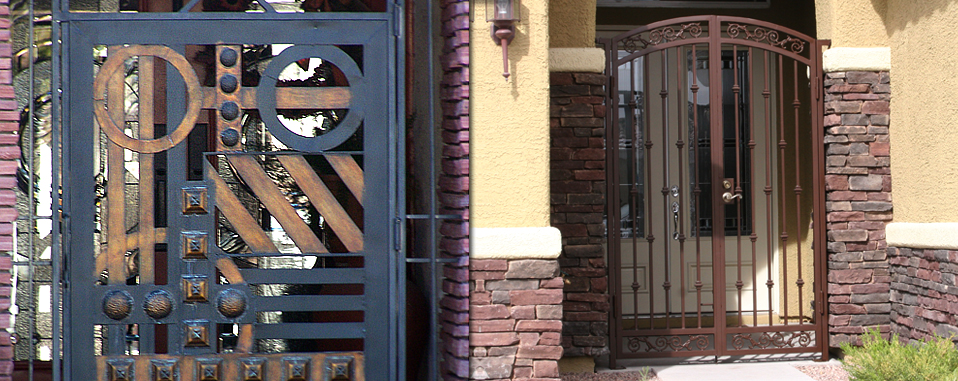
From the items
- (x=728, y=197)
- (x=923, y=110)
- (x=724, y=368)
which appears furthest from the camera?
(x=728, y=197)

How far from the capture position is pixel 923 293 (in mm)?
5062

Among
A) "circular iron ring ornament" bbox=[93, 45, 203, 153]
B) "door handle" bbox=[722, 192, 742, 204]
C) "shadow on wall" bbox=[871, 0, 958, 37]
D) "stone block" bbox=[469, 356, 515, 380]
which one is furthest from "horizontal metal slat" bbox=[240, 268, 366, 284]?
"shadow on wall" bbox=[871, 0, 958, 37]

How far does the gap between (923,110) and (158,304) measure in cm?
454

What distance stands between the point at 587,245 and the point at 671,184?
158 centimetres

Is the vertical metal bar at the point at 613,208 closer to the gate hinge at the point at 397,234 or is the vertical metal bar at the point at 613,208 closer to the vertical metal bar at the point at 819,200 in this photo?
the vertical metal bar at the point at 819,200

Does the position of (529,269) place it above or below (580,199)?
below

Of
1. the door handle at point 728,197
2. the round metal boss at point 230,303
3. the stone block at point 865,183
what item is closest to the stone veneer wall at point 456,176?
the round metal boss at point 230,303

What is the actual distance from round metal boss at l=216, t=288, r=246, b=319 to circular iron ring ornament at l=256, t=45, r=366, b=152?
30.2 inches

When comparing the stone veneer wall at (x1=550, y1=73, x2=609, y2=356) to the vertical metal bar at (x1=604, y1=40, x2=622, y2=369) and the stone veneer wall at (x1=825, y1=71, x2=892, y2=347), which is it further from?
the stone veneer wall at (x1=825, y1=71, x2=892, y2=347)

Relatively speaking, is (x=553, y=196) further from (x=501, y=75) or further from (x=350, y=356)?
(x=350, y=356)

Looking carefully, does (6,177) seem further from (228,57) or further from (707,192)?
(707,192)

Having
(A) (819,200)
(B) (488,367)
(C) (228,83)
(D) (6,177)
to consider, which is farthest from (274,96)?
(A) (819,200)

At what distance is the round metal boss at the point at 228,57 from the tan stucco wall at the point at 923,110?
402 centimetres

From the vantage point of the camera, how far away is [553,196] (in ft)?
16.7
